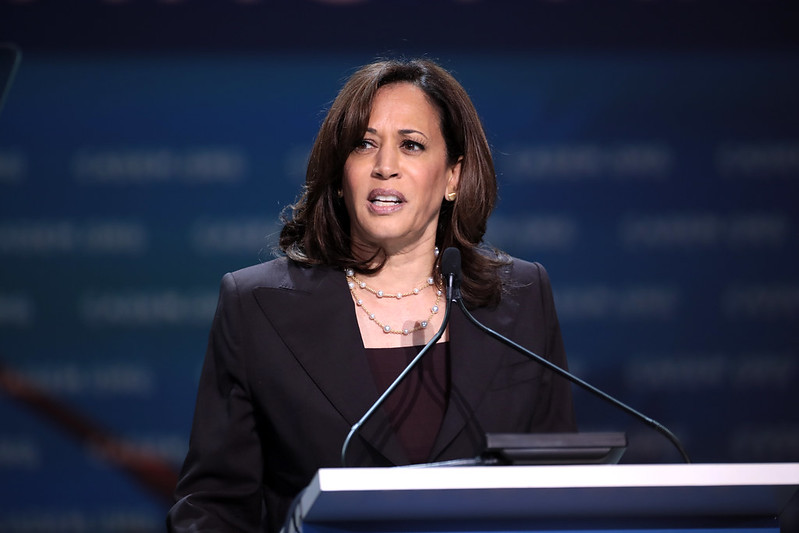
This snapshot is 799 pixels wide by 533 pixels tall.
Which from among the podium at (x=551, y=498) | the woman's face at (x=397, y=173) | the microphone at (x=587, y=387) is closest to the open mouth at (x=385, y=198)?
the woman's face at (x=397, y=173)

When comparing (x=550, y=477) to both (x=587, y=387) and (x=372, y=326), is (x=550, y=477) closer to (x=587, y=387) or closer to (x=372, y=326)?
(x=587, y=387)

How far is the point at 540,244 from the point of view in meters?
3.14

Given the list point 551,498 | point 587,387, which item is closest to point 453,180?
point 587,387

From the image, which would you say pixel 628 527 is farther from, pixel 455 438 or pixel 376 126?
pixel 376 126

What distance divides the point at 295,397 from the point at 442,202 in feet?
2.11

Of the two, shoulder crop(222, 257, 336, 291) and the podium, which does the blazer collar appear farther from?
the podium

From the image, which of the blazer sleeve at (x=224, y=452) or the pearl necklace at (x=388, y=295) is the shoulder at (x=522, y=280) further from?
the blazer sleeve at (x=224, y=452)

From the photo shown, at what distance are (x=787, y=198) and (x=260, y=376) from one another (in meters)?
2.05

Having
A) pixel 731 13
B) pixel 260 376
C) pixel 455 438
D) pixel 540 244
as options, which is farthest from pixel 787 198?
pixel 260 376

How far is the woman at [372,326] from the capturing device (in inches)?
73.7

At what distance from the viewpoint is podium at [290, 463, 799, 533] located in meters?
1.09

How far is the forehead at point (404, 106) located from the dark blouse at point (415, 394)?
49cm

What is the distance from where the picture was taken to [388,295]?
212 centimetres

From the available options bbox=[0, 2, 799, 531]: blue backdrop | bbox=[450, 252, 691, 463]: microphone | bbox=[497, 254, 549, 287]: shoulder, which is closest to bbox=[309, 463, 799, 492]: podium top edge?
bbox=[450, 252, 691, 463]: microphone
